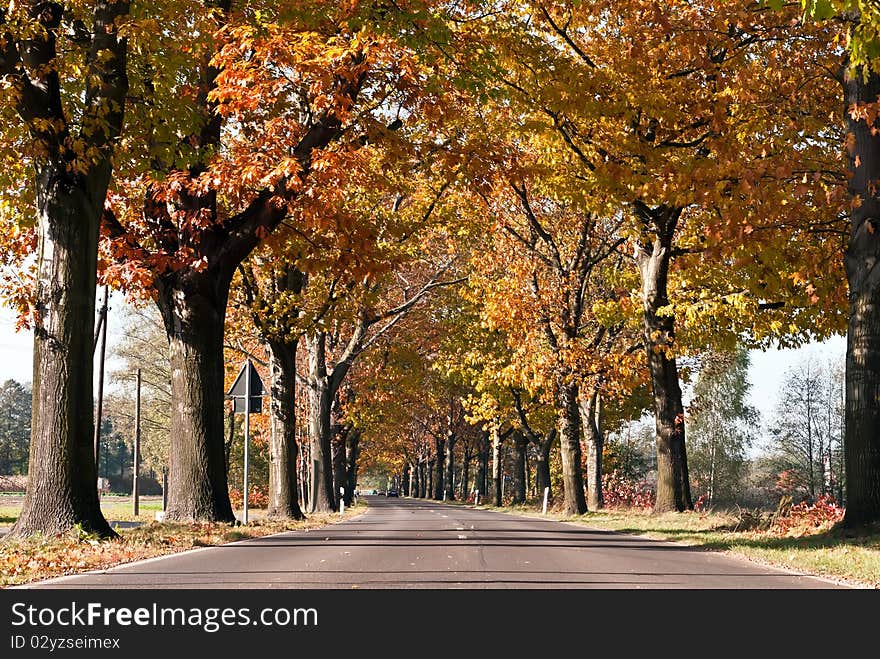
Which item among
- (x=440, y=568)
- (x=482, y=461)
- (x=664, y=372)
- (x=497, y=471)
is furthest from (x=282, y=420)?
(x=482, y=461)

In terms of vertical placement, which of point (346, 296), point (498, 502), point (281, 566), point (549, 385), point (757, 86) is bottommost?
point (498, 502)

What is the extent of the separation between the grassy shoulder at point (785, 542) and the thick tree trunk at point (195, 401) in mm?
8286

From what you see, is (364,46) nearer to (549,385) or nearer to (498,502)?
→ (549,385)

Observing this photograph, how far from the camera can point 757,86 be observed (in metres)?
16.1

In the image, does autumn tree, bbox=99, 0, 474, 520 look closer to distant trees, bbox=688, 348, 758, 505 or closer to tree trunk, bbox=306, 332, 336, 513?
tree trunk, bbox=306, 332, 336, 513

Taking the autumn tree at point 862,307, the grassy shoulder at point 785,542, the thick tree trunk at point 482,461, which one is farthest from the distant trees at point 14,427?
the autumn tree at point 862,307

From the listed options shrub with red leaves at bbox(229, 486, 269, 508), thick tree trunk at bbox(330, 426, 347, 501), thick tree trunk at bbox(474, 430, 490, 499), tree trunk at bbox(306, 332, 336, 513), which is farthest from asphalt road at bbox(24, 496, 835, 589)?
thick tree trunk at bbox(474, 430, 490, 499)

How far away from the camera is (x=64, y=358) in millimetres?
13508

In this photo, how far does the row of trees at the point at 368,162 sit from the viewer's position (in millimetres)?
13719

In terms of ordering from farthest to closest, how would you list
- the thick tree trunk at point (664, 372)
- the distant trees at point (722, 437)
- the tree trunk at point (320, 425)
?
the distant trees at point (722, 437) → the tree trunk at point (320, 425) → the thick tree trunk at point (664, 372)

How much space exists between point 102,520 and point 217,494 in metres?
4.02

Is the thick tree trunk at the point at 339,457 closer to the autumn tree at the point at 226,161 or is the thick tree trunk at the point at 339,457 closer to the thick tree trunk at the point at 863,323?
the autumn tree at the point at 226,161

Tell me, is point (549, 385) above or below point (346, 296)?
below
